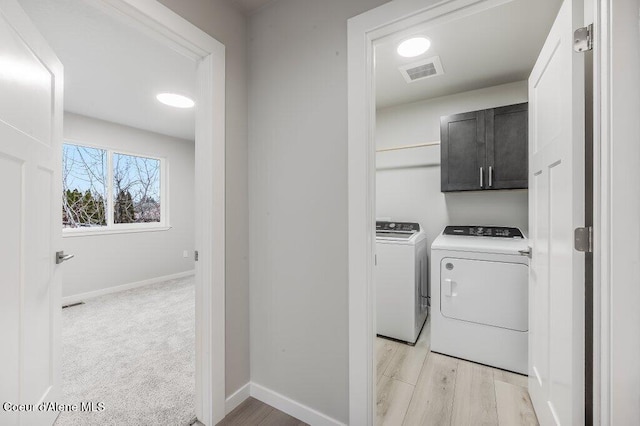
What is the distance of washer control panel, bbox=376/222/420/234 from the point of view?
9.27 ft

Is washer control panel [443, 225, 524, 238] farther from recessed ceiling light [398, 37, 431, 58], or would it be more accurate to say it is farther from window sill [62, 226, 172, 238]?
window sill [62, 226, 172, 238]

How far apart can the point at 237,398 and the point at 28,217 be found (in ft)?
4.46

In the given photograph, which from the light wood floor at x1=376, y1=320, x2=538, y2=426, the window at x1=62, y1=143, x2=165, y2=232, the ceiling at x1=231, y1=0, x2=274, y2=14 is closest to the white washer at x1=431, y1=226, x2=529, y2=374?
the light wood floor at x1=376, y1=320, x2=538, y2=426

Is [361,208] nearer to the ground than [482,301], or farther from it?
farther from it

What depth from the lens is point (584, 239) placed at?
0.89 metres

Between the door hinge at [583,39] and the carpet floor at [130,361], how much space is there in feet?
7.81

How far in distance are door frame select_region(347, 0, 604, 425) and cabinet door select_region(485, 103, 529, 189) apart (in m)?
1.57

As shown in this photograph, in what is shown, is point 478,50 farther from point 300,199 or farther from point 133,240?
point 133,240

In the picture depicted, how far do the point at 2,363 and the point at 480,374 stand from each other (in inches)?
Result: 98.7

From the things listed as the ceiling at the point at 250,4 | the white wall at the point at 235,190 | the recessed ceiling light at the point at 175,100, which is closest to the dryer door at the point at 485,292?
the white wall at the point at 235,190

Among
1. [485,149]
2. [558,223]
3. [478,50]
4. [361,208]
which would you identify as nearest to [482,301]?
[558,223]

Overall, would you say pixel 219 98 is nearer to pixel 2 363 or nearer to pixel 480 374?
pixel 2 363

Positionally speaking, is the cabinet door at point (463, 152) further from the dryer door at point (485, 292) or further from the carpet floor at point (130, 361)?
the carpet floor at point (130, 361)

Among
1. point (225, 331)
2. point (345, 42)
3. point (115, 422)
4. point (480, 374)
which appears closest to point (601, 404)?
point (480, 374)
